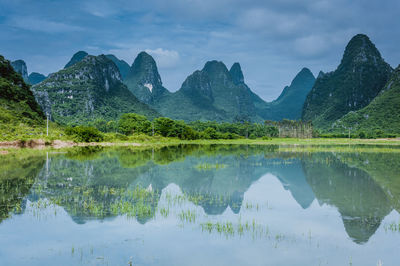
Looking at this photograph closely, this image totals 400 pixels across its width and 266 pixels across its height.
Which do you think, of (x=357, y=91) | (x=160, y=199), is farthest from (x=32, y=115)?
(x=357, y=91)

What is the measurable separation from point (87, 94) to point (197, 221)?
138 meters

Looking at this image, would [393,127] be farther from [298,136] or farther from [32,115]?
[32,115]

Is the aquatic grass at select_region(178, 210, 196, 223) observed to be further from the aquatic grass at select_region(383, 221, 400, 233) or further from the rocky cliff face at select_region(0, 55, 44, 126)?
the rocky cliff face at select_region(0, 55, 44, 126)

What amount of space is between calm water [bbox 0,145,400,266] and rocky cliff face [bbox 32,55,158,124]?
98.0 m

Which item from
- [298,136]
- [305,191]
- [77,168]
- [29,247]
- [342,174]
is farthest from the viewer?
[298,136]

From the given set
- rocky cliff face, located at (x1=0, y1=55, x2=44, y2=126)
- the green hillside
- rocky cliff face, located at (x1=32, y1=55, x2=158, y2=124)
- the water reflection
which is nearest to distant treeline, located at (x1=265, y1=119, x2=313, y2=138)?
the green hillside

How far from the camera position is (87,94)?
454ft

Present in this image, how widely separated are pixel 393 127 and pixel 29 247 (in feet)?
430

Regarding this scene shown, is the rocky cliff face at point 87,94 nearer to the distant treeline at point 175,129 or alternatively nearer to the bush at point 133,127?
the distant treeline at point 175,129

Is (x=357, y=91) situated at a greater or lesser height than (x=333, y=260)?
greater

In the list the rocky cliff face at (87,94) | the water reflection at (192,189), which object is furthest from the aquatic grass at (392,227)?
the rocky cliff face at (87,94)

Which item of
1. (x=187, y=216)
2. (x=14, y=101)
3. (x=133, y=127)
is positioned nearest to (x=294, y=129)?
(x=133, y=127)

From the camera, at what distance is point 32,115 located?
71000 mm

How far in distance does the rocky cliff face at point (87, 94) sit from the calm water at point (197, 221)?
9804 centimetres
